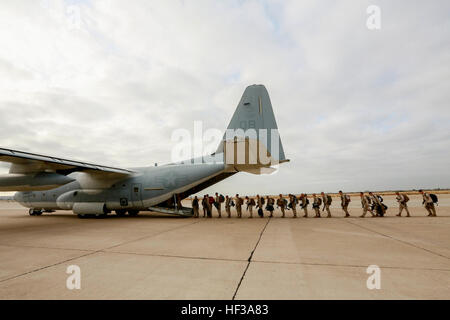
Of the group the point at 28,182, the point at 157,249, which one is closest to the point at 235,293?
the point at 157,249

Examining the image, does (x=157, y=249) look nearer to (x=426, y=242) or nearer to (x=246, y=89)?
(x=426, y=242)

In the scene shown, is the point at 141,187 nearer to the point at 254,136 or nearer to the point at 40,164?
the point at 40,164

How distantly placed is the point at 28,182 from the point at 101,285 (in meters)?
11.0

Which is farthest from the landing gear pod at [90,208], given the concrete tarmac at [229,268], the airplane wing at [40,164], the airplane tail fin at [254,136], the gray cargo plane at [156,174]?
the airplane tail fin at [254,136]

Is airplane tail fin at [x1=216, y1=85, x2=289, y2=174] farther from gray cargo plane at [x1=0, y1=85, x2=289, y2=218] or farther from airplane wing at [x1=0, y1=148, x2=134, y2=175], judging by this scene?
airplane wing at [x1=0, y1=148, x2=134, y2=175]

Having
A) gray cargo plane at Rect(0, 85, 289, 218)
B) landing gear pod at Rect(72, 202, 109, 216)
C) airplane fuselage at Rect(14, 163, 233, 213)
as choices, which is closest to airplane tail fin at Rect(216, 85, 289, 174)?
gray cargo plane at Rect(0, 85, 289, 218)

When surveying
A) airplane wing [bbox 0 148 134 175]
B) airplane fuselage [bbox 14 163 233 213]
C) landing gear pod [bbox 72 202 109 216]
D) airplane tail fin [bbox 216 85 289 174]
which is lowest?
landing gear pod [bbox 72 202 109 216]

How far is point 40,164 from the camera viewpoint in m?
10.7

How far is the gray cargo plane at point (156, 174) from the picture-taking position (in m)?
11.2

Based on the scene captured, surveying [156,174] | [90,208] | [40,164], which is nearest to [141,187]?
[156,174]

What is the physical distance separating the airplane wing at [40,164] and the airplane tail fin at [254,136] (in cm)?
703

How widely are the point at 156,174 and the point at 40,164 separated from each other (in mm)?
5490

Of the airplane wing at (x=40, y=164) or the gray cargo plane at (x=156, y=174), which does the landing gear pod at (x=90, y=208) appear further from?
the airplane wing at (x=40, y=164)

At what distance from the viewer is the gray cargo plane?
36.8ft
